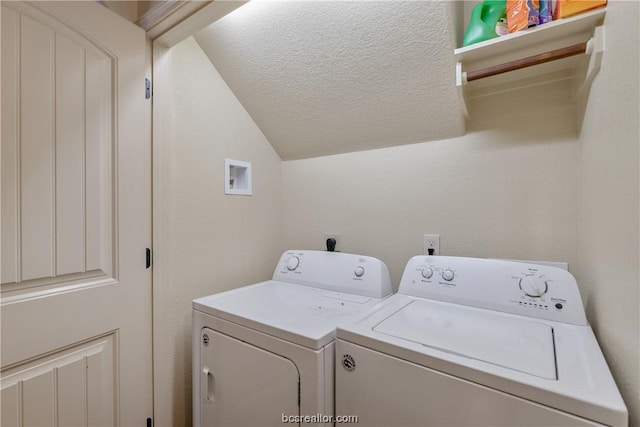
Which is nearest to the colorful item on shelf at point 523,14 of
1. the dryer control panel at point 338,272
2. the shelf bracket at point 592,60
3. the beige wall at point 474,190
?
the shelf bracket at point 592,60

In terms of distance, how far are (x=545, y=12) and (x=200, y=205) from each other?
166 centimetres

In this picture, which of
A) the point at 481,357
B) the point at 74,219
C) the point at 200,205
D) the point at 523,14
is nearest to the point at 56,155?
the point at 74,219

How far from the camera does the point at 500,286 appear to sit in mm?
1134

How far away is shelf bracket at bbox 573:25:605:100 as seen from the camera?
0.89 meters

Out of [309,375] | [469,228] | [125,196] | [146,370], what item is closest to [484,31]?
[469,228]

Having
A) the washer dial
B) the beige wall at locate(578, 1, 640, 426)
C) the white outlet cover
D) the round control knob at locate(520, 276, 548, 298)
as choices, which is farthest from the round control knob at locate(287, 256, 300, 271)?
the beige wall at locate(578, 1, 640, 426)

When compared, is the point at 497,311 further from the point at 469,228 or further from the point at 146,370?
the point at 146,370

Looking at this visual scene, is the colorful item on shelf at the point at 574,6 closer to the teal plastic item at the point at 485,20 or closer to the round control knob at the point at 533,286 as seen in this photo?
the teal plastic item at the point at 485,20

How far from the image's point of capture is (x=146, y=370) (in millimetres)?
1271

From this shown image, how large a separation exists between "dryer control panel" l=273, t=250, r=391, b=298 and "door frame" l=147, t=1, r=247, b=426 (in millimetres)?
631

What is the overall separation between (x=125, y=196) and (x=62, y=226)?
23 cm

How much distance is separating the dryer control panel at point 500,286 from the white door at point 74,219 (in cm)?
123

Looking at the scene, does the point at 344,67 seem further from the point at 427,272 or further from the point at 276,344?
the point at 276,344

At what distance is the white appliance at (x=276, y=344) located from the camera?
94 cm
